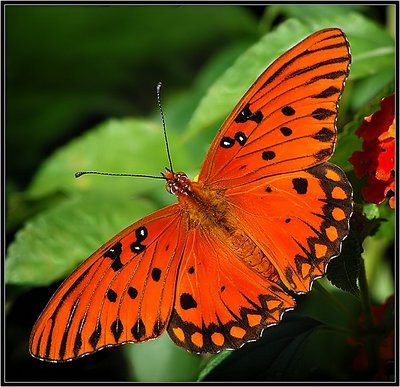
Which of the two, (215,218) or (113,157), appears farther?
(113,157)

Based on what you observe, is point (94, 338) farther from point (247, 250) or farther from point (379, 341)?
point (379, 341)

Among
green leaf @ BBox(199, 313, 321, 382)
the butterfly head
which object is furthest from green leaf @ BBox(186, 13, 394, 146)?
green leaf @ BBox(199, 313, 321, 382)

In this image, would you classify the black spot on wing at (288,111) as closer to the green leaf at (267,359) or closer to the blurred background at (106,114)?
the blurred background at (106,114)

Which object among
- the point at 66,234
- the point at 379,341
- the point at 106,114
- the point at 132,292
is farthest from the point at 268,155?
the point at 106,114

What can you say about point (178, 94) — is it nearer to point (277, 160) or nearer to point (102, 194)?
point (102, 194)

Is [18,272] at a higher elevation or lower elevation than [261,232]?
higher

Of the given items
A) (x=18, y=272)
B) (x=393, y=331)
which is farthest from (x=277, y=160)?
(x=18, y=272)

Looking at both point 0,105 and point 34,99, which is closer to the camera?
point 0,105
